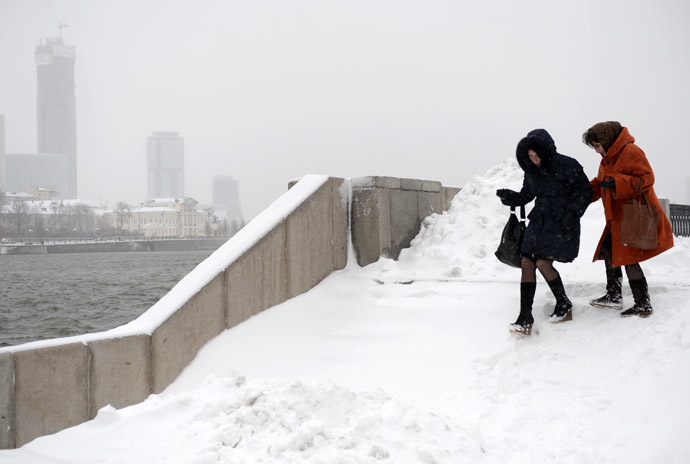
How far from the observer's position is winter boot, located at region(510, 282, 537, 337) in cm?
482

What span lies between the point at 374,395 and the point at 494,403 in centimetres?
94

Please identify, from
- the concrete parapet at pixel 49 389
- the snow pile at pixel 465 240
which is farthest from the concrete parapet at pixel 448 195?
the concrete parapet at pixel 49 389

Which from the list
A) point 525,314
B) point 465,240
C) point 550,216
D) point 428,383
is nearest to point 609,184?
point 550,216

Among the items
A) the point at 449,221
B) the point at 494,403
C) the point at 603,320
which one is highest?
the point at 449,221

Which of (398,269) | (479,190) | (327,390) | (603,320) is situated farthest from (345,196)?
(327,390)

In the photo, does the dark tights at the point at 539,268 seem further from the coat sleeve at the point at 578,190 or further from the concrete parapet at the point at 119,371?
the concrete parapet at the point at 119,371

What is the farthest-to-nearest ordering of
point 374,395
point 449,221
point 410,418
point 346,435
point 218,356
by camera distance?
point 449,221
point 218,356
point 374,395
point 410,418
point 346,435

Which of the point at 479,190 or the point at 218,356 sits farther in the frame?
the point at 479,190

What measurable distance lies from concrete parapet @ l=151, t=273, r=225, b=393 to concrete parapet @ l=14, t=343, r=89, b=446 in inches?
23.8

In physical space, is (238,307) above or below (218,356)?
above

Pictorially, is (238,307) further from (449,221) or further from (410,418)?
(449,221)

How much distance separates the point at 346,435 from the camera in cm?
323

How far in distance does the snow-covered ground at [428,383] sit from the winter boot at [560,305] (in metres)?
0.09

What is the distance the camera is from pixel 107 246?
293 feet
